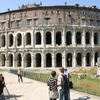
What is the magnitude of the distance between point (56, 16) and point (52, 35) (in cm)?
546

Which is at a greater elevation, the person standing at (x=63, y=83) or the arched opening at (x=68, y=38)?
the arched opening at (x=68, y=38)

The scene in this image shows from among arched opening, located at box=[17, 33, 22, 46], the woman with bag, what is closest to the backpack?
the woman with bag

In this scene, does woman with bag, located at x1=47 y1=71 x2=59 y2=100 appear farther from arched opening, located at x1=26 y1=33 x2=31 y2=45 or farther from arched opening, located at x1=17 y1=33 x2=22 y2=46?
arched opening, located at x1=17 y1=33 x2=22 y2=46

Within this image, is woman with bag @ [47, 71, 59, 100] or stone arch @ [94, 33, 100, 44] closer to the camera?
woman with bag @ [47, 71, 59, 100]

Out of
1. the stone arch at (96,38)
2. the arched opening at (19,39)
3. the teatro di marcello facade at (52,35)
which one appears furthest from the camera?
the arched opening at (19,39)

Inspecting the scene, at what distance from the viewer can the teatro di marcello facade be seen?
44.9 metres

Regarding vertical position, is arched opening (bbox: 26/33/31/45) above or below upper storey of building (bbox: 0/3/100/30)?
below

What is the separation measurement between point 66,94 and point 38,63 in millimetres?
40576

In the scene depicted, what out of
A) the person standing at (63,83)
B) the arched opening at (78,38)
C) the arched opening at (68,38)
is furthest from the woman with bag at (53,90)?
the arched opening at (78,38)

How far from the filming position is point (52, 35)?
147 ft

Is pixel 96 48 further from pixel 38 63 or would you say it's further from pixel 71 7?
pixel 38 63

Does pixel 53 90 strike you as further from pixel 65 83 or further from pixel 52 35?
pixel 52 35

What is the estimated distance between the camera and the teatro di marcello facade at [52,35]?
44.9m

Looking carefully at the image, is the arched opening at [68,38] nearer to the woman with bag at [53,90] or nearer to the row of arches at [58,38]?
the row of arches at [58,38]
